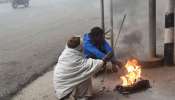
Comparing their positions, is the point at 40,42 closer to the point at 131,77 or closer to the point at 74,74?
the point at 131,77

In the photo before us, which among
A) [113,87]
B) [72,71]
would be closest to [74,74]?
[72,71]

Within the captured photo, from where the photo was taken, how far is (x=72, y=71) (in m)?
6.41

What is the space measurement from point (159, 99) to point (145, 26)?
14.1 ft

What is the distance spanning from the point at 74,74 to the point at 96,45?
1.31 metres

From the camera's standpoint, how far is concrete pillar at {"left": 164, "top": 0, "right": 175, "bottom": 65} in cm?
788

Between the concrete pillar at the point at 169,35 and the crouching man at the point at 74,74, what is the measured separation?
210 centimetres

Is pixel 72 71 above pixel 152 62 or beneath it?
above

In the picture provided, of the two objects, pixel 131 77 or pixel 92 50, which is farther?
pixel 92 50

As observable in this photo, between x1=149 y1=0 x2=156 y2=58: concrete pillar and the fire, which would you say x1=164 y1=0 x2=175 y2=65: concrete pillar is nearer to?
x1=149 y1=0 x2=156 y2=58: concrete pillar

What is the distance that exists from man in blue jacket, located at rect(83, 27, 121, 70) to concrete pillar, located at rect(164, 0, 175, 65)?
1.11 meters

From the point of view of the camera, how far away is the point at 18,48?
1218 cm

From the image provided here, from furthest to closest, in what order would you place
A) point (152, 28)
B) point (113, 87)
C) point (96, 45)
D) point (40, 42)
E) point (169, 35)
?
1. point (40, 42)
2. point (152, 28)
3. point (169, 35)
4. point (96, 45)
5. point (113, 87)

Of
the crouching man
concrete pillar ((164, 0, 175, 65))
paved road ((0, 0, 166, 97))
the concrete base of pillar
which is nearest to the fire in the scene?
the crouching man

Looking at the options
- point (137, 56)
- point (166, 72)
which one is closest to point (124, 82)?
point (166, 72)
